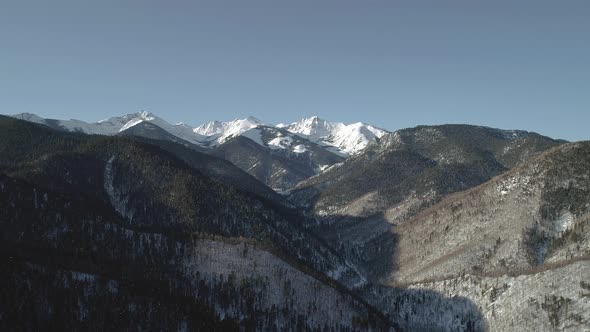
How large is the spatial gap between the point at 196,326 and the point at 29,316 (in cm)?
4897

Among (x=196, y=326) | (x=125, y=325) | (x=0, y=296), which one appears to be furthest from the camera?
(x=196, y=326)

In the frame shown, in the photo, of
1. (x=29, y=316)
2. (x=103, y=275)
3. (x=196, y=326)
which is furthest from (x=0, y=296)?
(x=196, y=326)

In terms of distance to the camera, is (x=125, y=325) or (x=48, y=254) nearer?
(x=125, y=325)

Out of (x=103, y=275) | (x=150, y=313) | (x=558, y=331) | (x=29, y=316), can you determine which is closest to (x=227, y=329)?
(x=150, y=313)

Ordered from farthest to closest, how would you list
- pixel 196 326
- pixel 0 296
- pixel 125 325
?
pixel 196 326 < pixel 125 325 < pixel 0 296

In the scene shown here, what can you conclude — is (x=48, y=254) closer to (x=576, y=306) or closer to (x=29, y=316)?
(x=29, y=316)

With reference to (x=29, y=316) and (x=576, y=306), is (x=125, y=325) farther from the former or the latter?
(x=576, y=306)

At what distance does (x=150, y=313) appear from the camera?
184375mm

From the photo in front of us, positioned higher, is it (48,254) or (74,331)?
(48,254)

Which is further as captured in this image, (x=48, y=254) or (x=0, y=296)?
(x=48, y=254)

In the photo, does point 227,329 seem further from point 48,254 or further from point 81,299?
point 48,254

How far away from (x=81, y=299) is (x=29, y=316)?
52.8 ft

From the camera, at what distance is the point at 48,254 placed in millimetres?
199500

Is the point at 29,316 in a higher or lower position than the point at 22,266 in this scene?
lower
